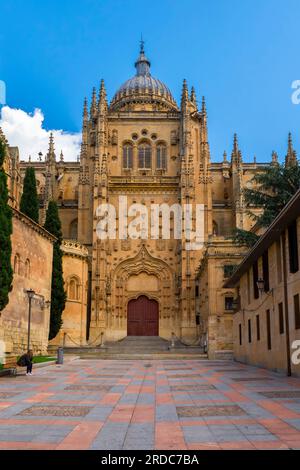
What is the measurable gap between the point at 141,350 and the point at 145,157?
2071 cm

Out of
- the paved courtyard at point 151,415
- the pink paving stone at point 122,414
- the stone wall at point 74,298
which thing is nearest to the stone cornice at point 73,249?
the stone wall at point 74,298

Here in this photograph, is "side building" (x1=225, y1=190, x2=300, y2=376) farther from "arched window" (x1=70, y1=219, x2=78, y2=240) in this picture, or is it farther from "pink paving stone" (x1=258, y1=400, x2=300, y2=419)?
"arched window" (x1=70, y1=219, x2=78, y2=240)

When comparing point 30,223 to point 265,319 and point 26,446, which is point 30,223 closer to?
point 265,319

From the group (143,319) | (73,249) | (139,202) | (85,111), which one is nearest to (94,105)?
(85,111)

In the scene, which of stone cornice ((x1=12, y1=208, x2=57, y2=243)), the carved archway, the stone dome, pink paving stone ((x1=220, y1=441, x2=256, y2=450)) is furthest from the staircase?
pink paving stone ((x1=220, y1=441, x2=256, y2=450))

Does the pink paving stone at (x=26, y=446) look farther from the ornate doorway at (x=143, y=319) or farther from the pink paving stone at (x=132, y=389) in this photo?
the ornate doorway at (x=143, y=319)

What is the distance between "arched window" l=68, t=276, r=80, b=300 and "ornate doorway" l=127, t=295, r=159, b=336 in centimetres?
685

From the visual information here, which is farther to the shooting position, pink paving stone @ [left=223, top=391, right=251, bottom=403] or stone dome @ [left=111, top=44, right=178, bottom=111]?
stone dome @ [left=111, top=44, right=178, bottom=111]

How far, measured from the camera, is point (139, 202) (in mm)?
51812

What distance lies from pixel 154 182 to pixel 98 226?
22.9 ft

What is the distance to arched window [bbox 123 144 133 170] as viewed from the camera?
54031 mm

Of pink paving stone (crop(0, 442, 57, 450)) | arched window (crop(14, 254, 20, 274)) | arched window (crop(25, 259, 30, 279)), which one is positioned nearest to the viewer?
pink paving stone (crop(0, 442, 57, 450))

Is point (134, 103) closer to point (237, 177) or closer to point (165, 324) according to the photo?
point (237, 177)

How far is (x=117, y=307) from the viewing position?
49906 mm
